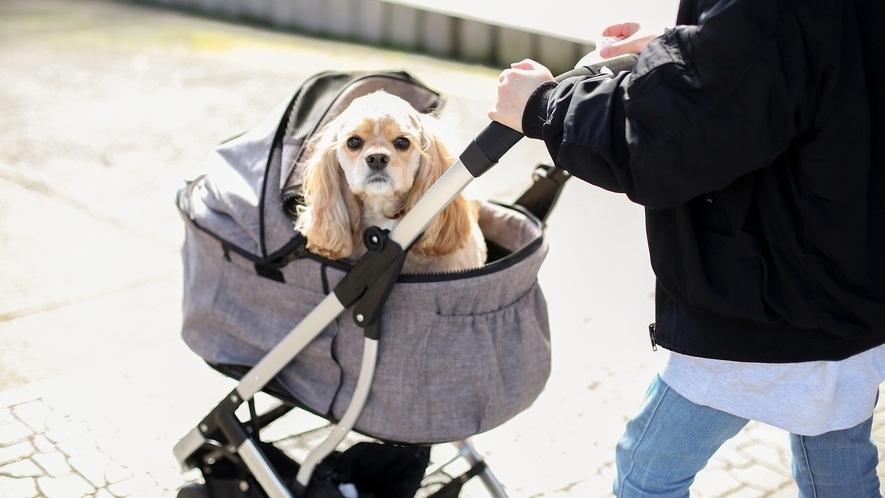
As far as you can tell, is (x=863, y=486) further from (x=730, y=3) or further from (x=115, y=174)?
(x=115, y=174)

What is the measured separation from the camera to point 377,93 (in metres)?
2.29

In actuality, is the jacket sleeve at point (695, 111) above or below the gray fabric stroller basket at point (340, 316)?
above

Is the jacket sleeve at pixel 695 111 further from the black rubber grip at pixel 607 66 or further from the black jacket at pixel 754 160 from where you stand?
the black rubber grip at pixel 607 66

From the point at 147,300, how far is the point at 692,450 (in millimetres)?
2973

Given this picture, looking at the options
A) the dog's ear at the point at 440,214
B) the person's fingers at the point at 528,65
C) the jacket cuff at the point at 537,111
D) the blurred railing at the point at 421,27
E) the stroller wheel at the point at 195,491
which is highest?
the person's fingers at the point at 528,65

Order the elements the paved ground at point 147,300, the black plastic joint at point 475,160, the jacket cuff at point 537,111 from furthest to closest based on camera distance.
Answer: the paved ground at point 147,300, the black plastic joint at point 475,160, the jacket cuff at point 537,111

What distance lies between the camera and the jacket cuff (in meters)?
1.52

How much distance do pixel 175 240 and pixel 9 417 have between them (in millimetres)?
1730

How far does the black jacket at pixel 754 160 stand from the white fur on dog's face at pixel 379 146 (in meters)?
0.69

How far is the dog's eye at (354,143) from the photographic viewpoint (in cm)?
222

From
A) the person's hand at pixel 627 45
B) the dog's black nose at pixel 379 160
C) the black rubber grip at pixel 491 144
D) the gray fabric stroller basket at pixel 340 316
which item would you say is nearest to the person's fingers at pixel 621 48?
the person's hand at pixel 627 45

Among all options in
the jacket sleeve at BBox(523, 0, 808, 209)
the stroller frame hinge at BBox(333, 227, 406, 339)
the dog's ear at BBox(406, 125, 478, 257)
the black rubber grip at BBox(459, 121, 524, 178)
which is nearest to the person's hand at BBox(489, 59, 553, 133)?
the black rubber grip at BBox(459, 121, 524, 178)

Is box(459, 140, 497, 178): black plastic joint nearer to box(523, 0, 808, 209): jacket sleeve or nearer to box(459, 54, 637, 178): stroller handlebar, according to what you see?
box(459, 54, 637, 178): stroller handlebar

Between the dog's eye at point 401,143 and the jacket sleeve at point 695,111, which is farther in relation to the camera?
the dog's eye at point 401,143
